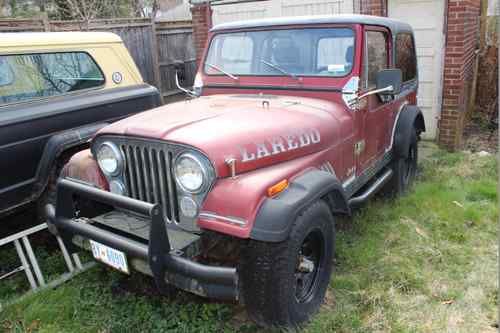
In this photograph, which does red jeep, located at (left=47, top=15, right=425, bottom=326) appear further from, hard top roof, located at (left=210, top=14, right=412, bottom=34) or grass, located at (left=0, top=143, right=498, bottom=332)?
grass, located at (left=0, top=143, right=498, bottom=332)

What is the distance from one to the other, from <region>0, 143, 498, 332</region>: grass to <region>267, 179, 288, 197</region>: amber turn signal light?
938 mm

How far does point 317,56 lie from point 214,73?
0.97 meters

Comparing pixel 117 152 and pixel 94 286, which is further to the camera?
pixel 94 286

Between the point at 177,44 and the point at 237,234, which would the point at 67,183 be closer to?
the point at 237,234

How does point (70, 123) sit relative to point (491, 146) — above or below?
above

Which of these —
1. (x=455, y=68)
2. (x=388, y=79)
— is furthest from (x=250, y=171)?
(x=455, y=68)

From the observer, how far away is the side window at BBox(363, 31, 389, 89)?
12.1 ft

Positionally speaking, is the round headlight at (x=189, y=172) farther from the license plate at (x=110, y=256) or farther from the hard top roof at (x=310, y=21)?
the hard top roof at (x=310, y=21)

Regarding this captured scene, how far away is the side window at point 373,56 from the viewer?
3673 mm

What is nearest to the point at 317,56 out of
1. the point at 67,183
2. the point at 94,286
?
the point at 67,183

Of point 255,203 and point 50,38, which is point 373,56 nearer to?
point 255,203

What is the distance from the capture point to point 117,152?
110 inches

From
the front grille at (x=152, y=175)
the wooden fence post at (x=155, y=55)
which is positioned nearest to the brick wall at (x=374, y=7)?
the wooden fence post at (x=155, y=55)

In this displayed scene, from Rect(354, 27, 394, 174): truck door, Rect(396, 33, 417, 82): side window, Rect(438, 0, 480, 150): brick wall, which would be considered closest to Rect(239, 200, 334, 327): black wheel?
Rect(354, 27, 394, 174): truck door
